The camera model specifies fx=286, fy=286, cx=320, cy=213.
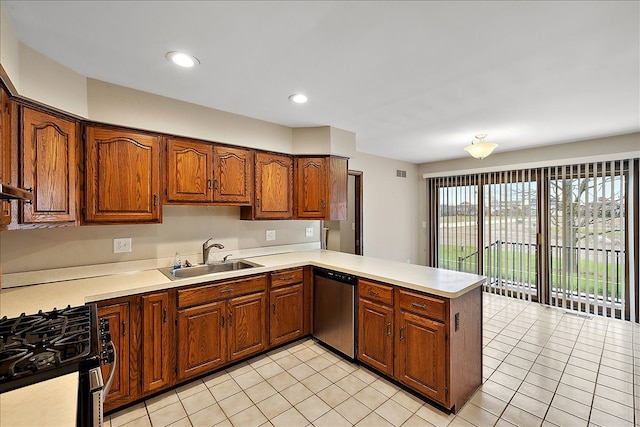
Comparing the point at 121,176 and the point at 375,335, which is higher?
the point at 121,176

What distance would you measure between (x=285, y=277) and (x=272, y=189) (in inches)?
39.8

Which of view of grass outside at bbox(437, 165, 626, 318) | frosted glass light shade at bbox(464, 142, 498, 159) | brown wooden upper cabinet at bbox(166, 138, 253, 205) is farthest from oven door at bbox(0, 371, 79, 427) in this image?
view of grass outside at bbox(437, 165, 626, 318)

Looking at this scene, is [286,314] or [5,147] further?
[286,314]

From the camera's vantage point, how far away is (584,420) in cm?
199

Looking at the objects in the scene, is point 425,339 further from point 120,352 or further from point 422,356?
point 120,352

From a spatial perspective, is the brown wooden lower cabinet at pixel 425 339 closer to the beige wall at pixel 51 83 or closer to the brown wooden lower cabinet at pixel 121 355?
the brown wooden lower cabinet at pixel 121 355

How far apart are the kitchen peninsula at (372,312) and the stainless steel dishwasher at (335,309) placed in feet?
0.30

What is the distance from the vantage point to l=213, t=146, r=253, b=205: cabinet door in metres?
2.87

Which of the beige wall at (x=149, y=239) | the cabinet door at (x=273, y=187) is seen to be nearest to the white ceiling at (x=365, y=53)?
the cabinet door at (x=273, y=187)

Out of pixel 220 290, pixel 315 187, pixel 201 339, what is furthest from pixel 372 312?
pixel 315 187

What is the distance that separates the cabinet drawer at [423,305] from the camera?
2035 mm

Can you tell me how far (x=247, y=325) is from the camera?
8.75 ft

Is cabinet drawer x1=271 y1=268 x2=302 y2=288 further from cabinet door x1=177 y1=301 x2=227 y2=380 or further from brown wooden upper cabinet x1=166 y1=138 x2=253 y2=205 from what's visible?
brown wooden upper cabinet x1=166 y1=138 x2=253 y2=205

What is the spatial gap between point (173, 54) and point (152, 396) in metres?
2.51
